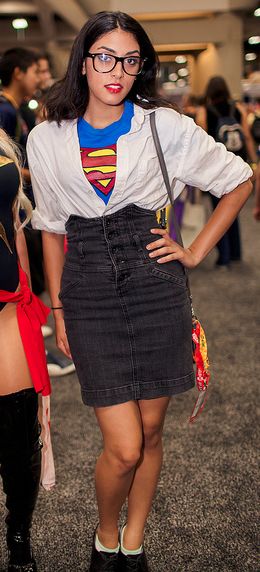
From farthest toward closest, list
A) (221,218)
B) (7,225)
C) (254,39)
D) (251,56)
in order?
(251,56) → (254,39) → (221,218) → (7,225)

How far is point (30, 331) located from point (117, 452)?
396 millimetres

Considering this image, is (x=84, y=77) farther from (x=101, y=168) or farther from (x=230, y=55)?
(x=230, y=55)

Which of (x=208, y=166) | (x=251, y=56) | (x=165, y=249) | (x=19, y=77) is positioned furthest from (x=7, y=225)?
(x=251, y=56)

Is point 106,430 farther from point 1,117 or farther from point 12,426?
point 1,117

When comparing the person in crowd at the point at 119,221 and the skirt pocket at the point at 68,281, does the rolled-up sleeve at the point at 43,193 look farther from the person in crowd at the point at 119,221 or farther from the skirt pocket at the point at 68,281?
the skirt pocket at the point at 68,281

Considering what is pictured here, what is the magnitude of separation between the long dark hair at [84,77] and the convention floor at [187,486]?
1.36 meters

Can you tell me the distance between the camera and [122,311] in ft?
5.77

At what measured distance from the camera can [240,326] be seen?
15.2 feet

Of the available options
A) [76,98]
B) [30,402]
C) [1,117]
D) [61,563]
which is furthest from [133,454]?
[1,117]

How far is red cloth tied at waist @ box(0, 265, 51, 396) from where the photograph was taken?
186cm

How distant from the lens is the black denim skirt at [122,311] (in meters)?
1.74

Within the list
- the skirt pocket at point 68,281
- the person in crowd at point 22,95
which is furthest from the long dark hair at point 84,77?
the person in crowd at point 22,95

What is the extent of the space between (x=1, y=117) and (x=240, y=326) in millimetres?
2069

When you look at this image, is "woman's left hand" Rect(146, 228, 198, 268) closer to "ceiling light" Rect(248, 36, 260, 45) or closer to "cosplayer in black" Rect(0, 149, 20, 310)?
"cosplayer in black" Rect(0, 149, 20, 310)
